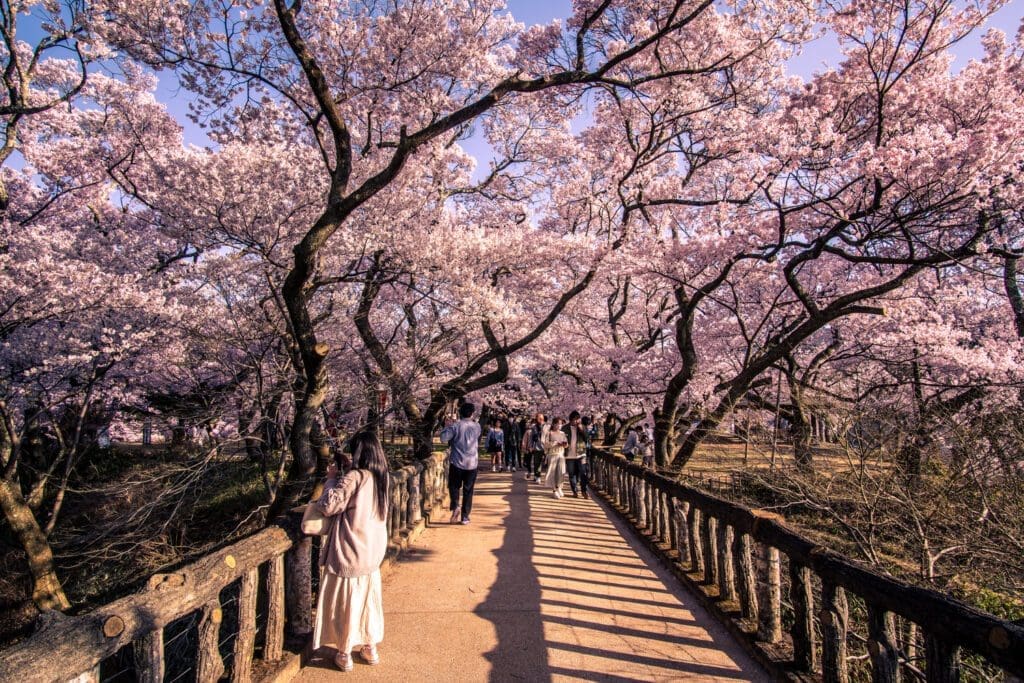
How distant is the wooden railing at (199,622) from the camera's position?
83.7 inches

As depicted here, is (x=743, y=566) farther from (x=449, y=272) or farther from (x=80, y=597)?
(x=80, y=597)

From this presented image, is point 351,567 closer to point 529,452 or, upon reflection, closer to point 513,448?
point 529,452

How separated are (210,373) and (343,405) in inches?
247

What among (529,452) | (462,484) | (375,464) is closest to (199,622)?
(375,464)

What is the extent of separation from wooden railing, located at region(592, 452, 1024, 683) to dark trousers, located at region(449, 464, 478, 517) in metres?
2.78

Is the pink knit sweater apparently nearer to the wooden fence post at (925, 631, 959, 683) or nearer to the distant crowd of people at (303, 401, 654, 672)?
the distant crowd of people at (303, 401, 654, 672)

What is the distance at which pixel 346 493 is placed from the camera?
3971 mm

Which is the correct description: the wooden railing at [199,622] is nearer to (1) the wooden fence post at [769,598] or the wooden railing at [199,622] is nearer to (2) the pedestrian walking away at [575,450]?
(1) the wooden fence post at [769,598]

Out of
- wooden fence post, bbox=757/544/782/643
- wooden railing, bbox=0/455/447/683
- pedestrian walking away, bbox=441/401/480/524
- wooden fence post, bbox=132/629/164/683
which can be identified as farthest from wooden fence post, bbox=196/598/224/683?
pedestrian walking away, bbox=441/401/480/524

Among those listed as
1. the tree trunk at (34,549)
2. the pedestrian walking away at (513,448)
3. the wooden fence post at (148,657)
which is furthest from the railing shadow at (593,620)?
the pedestrian walking away at (513,448)

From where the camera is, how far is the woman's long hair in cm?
416

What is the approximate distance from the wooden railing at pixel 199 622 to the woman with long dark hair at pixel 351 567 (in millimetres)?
283

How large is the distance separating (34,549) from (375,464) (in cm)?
787

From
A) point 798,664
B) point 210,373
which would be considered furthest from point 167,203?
point 798,664
